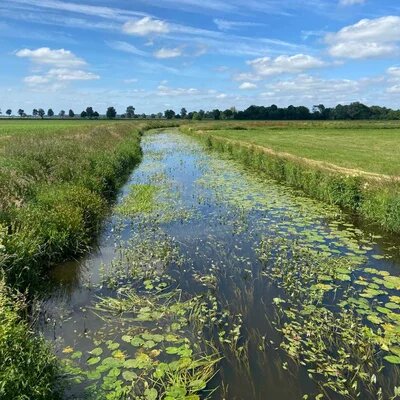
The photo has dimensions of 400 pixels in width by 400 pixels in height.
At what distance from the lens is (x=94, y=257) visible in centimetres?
1047

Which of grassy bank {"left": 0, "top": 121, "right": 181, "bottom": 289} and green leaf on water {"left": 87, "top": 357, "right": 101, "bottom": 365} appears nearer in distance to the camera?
green leaf on water {"left": 87, "top": 357, "right": 101, "bottom": 365}

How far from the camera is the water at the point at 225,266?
5793mm

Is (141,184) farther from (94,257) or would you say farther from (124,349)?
(124,349)

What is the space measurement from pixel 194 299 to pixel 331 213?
879 centimetres

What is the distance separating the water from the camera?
5.79 meters

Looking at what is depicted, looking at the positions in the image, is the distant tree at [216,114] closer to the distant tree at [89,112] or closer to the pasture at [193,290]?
the distant tree at [89,112]

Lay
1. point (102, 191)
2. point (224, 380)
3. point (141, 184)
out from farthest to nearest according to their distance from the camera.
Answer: point (141, 184) < point (102, 191) < point (224, 380)

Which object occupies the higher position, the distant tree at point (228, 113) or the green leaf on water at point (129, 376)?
the distant tree at point (228, 113)

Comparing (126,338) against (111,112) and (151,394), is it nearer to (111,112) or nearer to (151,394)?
(151,394)

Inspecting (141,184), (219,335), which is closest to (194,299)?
(219,335)

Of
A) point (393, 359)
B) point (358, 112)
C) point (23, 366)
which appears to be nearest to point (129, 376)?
point (23, 366)

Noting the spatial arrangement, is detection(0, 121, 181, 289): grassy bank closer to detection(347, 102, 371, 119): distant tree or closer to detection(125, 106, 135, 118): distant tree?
detection(347, 102, 371, 119): distant tree

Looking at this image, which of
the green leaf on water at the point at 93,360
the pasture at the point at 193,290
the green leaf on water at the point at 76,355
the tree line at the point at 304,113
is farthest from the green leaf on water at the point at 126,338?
the tree line at the point at 304,113

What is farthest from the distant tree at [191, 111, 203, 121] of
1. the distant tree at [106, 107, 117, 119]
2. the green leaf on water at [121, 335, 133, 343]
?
the green leaf on water at [121, 335, 133, 343]
